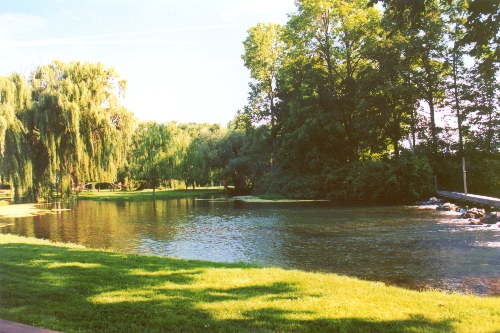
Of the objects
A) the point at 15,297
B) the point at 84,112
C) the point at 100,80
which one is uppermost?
the point at 100,80

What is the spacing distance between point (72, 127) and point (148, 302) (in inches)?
971

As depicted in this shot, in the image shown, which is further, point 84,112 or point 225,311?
point 84,112

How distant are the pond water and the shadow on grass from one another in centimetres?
429

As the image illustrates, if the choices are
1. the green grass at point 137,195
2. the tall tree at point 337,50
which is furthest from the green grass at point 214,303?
the green grass at point 137,195

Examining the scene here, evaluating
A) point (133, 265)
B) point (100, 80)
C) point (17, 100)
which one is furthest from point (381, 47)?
point (133, 265)

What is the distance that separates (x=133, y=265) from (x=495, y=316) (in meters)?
6.76

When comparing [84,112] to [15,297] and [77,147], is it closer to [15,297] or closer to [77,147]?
[77,147]

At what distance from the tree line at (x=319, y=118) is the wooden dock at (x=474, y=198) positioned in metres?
2.16

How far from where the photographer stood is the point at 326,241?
15.1 m

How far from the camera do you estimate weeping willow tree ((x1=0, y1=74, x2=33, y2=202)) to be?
24.4 m

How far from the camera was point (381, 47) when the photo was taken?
37781 mm

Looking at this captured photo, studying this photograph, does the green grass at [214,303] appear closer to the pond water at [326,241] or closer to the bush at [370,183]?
the pond water at [326,241]

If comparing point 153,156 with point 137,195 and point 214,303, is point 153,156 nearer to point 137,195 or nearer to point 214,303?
point 137,195

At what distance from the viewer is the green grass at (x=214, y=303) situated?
4789 mm
